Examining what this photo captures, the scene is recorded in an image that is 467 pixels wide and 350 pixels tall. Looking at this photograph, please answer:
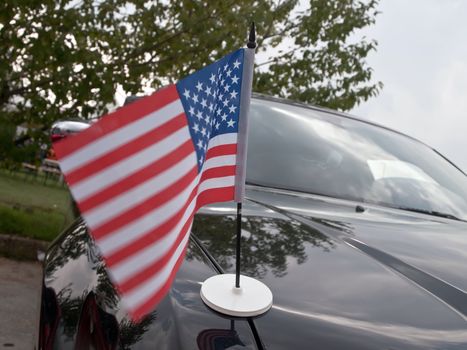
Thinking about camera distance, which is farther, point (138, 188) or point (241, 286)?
point (241, 286)

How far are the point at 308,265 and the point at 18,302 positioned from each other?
3384 millimetres

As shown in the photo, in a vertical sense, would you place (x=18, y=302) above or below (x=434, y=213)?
below

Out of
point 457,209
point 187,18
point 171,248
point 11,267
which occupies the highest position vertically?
point 187,18

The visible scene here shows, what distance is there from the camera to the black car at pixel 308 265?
3.64ft

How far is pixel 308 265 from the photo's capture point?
138 centimetres

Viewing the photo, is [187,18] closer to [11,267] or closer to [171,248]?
[11,267]

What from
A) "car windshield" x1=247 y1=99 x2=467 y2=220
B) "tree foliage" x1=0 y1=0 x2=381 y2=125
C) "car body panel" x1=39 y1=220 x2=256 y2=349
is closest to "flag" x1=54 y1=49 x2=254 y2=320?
"car body panel" x1=39 y1=220 x2=256 y2=349

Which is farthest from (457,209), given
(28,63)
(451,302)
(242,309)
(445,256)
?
(28,63)

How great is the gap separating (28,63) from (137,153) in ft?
16.5

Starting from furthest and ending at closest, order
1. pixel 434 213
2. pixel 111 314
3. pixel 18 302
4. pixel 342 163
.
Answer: pixel 18 302
pixel 342 163
pixel 434 213
pixel 111 314

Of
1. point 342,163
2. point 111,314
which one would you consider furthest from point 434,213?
point 111,314

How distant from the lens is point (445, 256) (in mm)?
1592

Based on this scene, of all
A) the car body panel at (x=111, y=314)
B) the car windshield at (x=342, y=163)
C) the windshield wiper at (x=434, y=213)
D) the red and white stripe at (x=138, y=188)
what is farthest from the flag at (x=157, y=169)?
the windshield wiper at (x=434, y=213)

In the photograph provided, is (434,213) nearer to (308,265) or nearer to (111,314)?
(308,265)
